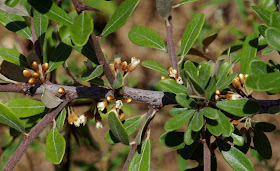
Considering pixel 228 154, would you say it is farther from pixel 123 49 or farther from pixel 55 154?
pixel 123 49

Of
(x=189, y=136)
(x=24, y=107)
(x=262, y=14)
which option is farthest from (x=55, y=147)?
(x=262, y=14)

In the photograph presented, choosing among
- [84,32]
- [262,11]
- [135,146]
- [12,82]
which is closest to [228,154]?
[135,146]

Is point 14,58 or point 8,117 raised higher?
point 14,58

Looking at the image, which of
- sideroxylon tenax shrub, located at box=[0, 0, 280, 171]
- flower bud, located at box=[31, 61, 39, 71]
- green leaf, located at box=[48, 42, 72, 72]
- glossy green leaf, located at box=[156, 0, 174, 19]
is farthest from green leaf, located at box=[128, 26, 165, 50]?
flower bud, located at box=[31, 61, 39, 71]

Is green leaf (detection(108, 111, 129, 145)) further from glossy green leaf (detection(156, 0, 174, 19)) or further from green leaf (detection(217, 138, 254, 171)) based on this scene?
glossy green leaf (detection(156, 0, 174, 19))

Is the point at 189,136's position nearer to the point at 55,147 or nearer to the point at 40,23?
the point at 55,147
